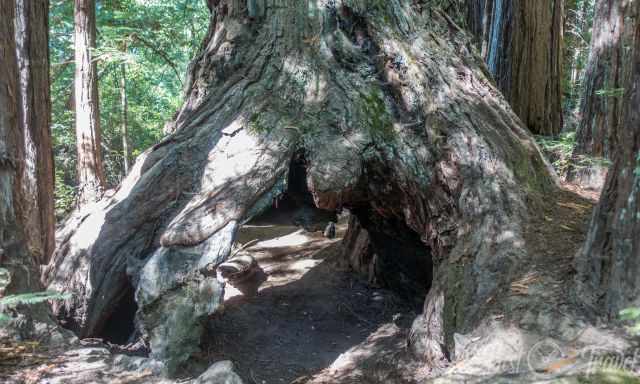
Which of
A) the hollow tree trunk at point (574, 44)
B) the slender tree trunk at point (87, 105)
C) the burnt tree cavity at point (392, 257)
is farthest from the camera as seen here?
the hollow tree trunk at point (574, 44)

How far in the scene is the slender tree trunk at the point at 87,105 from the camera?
30.0 feet

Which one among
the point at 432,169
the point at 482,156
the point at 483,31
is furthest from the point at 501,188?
the point at 483,31

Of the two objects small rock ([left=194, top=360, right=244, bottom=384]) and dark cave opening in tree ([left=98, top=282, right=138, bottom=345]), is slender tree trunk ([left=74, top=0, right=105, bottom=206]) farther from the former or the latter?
small rock ([left=194, top=360, right=244, bottom=384])

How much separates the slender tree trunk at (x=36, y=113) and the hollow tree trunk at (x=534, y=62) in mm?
6108

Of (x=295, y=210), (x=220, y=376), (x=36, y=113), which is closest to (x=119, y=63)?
(x=36, y=113)

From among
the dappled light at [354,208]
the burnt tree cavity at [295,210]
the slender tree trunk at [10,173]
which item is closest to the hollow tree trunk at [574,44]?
the dappled light at [354,208]

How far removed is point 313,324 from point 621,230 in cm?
431

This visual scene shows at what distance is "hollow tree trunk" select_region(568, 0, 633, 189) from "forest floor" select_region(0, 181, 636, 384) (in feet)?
1.18

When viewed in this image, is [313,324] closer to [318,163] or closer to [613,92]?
[318,163]

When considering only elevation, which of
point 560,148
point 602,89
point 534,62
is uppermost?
point 534,62

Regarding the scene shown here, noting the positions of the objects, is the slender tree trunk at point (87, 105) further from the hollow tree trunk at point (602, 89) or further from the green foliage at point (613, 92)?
the green foliage at point (613, 92)

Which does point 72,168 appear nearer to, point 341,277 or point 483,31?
point 341,277

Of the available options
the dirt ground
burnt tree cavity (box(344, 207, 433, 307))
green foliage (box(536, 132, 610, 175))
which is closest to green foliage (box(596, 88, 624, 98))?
green foliage (box(536, 132, 610, 175))

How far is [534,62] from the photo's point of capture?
281 inches
